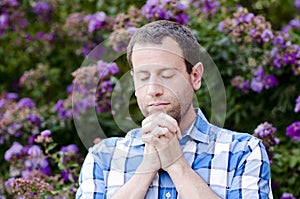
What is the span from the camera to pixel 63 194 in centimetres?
289

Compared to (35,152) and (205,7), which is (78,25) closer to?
(205,7)

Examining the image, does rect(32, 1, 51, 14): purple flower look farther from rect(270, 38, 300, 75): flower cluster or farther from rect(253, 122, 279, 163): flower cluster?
rect(253, 122, 279, 163): flower cluster

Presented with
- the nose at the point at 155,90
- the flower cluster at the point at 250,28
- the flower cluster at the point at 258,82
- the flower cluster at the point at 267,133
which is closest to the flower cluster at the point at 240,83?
the flower cluster at the point at 258,82

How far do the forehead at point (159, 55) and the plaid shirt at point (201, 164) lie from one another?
283 mm

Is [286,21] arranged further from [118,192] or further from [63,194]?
[118,192]

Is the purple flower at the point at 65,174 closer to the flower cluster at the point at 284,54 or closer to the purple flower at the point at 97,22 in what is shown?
the purple flower at the point at 97,22

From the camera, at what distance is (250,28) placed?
323cm

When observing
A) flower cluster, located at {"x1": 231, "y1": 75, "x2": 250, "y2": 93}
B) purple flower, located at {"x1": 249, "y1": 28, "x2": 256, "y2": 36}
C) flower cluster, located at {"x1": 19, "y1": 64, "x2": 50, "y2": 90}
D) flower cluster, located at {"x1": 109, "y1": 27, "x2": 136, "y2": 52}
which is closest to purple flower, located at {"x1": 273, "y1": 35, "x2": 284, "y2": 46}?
purple flower, located at {"x1": 249, "y1": 28, "x2": 256, "y2": 36}

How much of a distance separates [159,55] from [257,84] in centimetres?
136

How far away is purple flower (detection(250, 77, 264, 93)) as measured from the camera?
329 cm

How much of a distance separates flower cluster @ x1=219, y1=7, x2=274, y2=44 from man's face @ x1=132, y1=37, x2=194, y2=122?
123 centimetres

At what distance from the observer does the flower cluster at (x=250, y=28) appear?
3.23m

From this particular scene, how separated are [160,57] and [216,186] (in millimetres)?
478

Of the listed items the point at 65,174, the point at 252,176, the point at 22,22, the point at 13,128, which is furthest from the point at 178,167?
the point at 22,22
